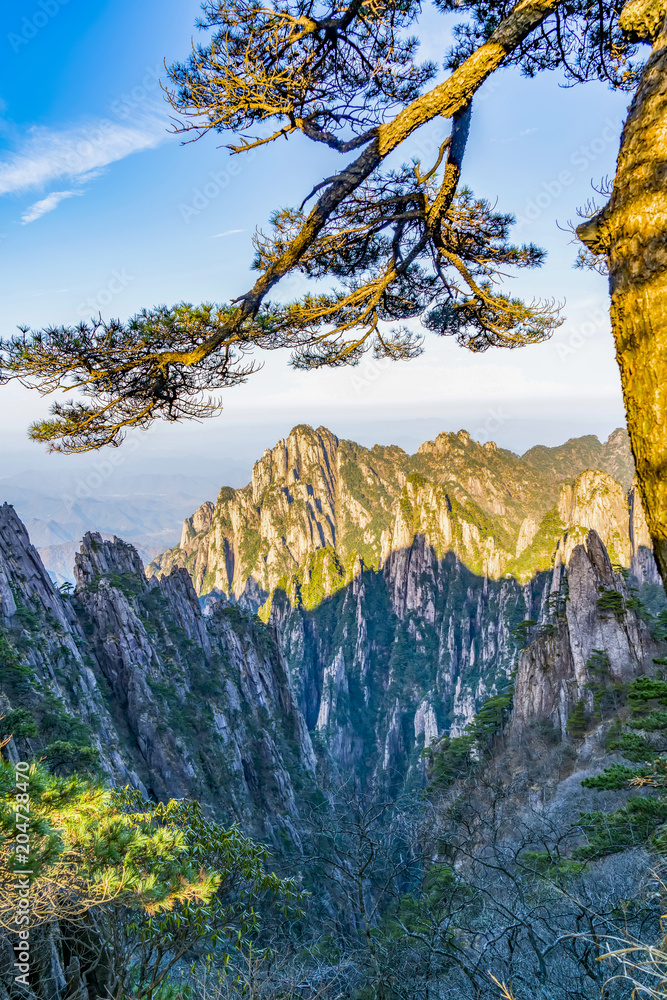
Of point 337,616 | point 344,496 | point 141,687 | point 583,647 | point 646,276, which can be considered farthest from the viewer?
A: point 344,496

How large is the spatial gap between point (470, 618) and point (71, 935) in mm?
93603

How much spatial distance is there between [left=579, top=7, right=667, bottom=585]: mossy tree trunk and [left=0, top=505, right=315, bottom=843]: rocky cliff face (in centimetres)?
1645

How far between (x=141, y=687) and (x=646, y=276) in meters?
33.6

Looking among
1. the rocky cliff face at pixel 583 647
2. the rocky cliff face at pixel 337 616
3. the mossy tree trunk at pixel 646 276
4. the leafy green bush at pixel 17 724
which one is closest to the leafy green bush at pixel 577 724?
the rocky cliff face at pixel 583 647

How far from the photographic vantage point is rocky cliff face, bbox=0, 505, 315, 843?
21750mm

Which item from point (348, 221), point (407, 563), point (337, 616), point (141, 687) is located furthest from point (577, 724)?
point (337, 616)

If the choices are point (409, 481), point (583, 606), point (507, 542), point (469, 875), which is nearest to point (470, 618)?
point (507, 542)

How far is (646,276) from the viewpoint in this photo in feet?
8.05

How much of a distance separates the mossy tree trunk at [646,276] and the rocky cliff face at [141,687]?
16452 millimetres

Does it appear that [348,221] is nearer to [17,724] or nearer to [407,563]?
[17,724]

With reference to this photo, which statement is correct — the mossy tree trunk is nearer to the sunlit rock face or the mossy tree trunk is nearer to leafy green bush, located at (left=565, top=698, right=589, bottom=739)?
leafy green bush, located at (left=565, top=698, right=589, bottom=739)

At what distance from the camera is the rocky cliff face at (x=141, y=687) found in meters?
21.8

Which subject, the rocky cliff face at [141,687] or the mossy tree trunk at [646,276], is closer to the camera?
the mossy tree trunk at [646,276]

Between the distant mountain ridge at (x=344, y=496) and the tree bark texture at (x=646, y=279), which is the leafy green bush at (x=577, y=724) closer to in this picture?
the tree bark texture at (x=646, y=279)
